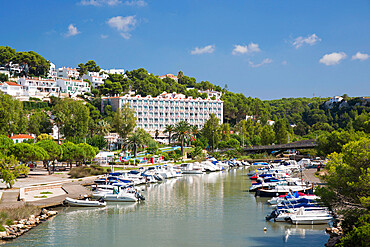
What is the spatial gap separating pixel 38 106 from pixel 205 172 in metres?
82.4

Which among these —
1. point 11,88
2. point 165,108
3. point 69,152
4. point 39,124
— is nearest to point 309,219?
point 69,152

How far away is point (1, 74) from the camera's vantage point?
557 feet

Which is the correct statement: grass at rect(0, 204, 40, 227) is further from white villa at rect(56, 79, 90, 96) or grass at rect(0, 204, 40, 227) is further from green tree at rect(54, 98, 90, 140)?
white villa at rect(56, 79, 90, 96)

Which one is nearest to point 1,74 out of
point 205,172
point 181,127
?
point 181,127

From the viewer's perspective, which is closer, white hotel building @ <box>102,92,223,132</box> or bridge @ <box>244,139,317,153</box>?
bridge @ <box>244,139,317,153</box>

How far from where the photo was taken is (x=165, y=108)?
561 feet

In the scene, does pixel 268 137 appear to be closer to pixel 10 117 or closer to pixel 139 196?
pixel 10 117

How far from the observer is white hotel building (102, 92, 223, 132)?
537ft

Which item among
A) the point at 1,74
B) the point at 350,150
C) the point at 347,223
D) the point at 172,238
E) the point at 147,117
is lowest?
the point at 172,238

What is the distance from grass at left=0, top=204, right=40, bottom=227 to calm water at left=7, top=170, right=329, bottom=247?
207 cm

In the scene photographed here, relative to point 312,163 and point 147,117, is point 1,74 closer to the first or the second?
point 147,117

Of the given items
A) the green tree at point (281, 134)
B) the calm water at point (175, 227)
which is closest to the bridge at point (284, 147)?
the green tree at point (281, 134)

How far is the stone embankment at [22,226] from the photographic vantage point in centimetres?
3362

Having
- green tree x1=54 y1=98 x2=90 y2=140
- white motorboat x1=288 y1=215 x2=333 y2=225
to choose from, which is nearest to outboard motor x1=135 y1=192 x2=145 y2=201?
white motorboat x1=288 y1=215 x2=333 y2=225
